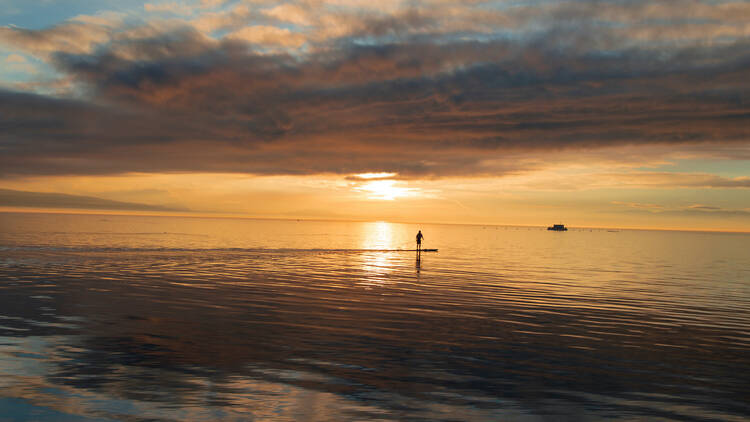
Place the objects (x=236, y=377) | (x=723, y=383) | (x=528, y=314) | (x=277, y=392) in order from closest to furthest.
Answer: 1. (x=277, y=392)
2. (x=236, y=377)
3. (x=723, y=383)
4. (x=528, y=314)

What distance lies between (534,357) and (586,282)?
2619cm

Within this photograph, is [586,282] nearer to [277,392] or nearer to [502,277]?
[502,277]

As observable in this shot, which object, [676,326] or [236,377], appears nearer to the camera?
[236,377]

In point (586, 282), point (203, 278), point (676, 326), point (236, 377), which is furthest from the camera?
point (586, 282)

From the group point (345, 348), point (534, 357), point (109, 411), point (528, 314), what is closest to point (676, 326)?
point (528, 314)

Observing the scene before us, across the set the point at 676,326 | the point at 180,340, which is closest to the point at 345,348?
the point at 180,340

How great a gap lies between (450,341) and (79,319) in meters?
14.6

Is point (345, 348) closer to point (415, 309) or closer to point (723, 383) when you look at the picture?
point (415, 309)

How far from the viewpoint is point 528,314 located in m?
23.0

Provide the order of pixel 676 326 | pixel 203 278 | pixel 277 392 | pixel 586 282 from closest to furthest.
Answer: pixel 277 392
pixel 676 326
pixel 203 278
pixel 586 282

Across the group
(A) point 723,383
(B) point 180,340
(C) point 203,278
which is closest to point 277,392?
(B) point 180,340

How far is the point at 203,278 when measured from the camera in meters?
33.6

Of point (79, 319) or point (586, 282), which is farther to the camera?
point (586, 282)

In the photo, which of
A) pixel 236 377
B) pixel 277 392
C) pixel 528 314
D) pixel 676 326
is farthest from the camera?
pixel 528 314
